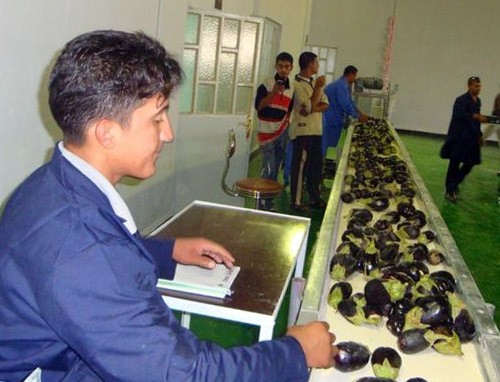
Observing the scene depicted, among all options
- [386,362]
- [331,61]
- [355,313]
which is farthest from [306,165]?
[331,61]

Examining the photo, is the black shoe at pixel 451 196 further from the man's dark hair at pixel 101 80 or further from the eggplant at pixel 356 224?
the man's dark hair at pixel 101 80

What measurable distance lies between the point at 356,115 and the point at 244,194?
12.3 feet

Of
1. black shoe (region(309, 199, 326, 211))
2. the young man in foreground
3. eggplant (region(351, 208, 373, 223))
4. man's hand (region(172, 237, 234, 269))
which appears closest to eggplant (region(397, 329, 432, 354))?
man's hand (region(172, 237, 234, 269))

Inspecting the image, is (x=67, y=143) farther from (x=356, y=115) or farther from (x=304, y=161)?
(x=356, y=115)

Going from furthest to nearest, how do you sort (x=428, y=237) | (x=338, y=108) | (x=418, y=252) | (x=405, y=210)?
(x=338, y=108) → (x=405, y=210) → (x=428, y=237) → (x=418, y=252)

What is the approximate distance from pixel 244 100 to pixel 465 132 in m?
3.33

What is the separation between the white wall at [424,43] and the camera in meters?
13.5

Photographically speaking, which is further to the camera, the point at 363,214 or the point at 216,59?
the point at 216,59

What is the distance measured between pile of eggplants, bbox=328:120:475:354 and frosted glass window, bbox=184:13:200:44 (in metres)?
2.20

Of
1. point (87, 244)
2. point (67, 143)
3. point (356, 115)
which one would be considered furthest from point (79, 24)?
point (356, 115)

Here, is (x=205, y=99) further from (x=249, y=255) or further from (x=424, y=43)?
(x=424, y=43)

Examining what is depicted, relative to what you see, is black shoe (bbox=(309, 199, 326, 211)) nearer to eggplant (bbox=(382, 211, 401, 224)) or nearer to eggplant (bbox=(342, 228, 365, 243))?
eggplant (bbox=(382, 211, 401, 224))

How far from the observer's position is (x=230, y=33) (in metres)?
4.68

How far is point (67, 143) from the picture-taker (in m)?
0.99
